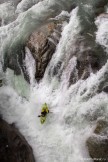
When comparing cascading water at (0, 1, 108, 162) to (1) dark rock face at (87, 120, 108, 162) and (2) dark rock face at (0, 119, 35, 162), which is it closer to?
(1) dark rock face at (87, 120, 108, 162)

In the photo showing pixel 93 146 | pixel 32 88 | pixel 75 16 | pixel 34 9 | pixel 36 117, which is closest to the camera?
pixel 93 146

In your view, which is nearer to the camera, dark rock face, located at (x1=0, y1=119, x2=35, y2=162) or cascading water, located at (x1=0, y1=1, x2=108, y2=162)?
dark rock face, located at (x1=0, y1=119, x2=35, y2=162)

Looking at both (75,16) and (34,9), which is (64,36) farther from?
(34,9)

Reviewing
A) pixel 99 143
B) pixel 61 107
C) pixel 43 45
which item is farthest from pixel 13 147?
pixel 43 45

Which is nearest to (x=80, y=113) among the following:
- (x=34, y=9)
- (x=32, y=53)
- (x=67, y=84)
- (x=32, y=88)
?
(x=67, y=84)

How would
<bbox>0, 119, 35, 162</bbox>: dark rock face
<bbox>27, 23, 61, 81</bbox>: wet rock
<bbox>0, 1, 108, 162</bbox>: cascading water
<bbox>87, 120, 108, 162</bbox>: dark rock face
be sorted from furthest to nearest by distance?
<bbox>27, 23, 61, 81</bbox>: wet rock < <bbox>0, 1, 108, 162</bbox>: cascading water < <bbox>0, 119, 35, 162</bbox>: dark rock face < <bbox>87, 120, 108, 162</bbox>: dark rock face

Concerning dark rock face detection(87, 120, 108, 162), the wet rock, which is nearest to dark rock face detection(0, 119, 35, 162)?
dark rock face detection(87, 120, 108, 162)
